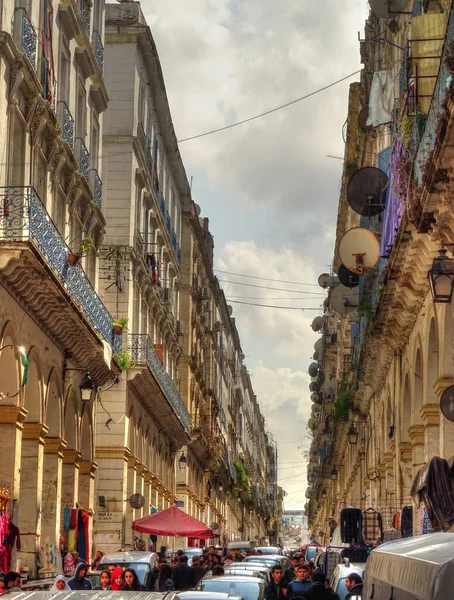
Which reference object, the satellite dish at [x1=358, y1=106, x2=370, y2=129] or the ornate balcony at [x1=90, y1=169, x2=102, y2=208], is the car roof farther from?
the satellite dish at [x1=358, y1=106, x2=370, y2=129]

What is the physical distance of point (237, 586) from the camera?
60.6 feet

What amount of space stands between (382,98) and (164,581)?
1262 centimetres

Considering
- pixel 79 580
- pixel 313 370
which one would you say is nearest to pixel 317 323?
pixel 313 370

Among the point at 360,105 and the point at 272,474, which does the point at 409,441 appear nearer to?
the point at 360,105

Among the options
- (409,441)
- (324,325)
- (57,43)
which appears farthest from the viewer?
(324,325)

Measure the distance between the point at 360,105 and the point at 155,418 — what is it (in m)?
13.1

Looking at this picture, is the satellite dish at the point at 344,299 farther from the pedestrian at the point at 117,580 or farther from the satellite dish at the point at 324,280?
the pedestrian at the point at 117,580

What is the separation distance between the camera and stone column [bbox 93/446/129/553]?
119 ft

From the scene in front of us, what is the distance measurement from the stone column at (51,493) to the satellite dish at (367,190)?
332 inches

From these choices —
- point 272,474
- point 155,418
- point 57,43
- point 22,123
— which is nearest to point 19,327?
point 22,123

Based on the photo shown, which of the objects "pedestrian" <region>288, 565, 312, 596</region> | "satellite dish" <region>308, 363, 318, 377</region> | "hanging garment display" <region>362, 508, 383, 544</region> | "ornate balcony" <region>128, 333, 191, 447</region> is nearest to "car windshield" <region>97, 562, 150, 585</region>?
"pedestrian" <region>288, 565, 312, 596</region>

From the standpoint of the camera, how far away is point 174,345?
169 feet

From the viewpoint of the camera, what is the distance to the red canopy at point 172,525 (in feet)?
95.9

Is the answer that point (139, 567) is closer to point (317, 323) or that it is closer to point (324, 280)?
point (324, 280)
